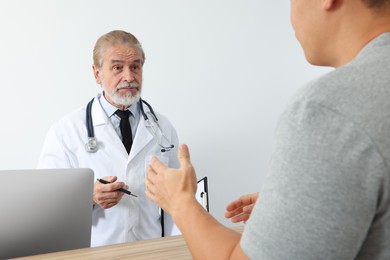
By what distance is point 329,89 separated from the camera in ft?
1.65

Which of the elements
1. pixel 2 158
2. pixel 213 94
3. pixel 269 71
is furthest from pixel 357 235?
pixel 269 71

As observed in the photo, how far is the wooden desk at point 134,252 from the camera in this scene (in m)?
0.99

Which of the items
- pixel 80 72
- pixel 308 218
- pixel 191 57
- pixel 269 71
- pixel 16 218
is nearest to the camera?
pixel 308 218

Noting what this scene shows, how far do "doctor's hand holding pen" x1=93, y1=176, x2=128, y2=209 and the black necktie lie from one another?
1.06ft

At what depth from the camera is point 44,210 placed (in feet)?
3.57

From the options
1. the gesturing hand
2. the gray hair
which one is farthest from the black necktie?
the gesturing hand

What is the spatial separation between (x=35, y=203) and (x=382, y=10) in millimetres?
900

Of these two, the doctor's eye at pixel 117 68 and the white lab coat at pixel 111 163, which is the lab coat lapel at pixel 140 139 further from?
the doctor's eye at pixel 117 68

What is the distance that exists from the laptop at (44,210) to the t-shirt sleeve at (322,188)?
74cm

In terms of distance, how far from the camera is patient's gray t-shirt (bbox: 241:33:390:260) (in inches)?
18.8

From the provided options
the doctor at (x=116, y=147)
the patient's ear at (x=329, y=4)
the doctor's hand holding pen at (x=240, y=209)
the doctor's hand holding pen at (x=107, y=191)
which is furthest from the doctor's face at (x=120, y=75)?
the patient's ear at (x=329, y=4)

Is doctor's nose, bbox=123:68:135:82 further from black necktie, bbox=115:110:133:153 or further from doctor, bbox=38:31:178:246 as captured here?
black necktie, bbox=115:110:133:153

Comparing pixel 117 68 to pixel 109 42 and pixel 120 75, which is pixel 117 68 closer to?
pixel 120 75

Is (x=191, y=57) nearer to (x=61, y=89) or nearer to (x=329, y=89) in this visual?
(x=61, y=89)
